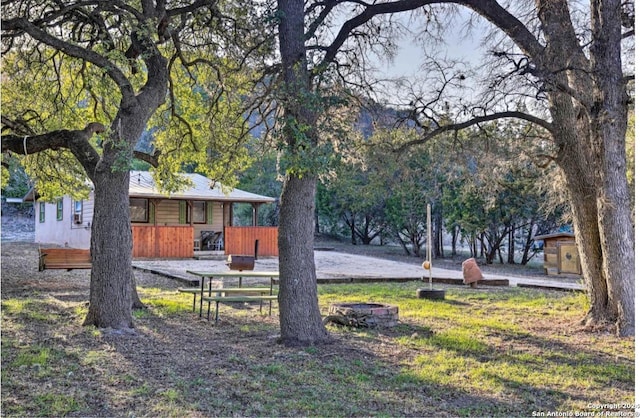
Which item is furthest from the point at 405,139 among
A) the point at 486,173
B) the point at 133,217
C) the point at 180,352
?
the point at 133,217

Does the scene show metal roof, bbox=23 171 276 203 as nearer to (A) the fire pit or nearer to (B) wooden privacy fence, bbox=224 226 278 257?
(B) wooden privacy fence, bbox=224 226 278 257

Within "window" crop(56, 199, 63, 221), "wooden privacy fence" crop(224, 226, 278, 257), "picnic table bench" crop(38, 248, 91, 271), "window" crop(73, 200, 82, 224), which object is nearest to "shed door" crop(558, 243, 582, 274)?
"wooden privacy fence" crop(224, 226, 278, 257)

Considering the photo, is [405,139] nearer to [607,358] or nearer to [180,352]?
[607,358]

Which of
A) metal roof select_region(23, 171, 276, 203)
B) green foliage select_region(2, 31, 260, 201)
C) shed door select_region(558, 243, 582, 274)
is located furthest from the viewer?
metal roof select_region(23, 171, 276, 203)

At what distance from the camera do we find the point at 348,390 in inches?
193

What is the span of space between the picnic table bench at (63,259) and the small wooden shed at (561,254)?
15.1 m

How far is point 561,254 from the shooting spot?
19422mm

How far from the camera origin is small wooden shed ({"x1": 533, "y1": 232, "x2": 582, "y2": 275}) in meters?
19.0

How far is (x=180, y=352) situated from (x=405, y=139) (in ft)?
17.8

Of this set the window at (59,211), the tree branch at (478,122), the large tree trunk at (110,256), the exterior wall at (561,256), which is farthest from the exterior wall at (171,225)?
the tree branch at (478,122)

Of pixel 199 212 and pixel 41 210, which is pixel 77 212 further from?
pixel 41 210

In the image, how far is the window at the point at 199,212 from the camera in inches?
1035

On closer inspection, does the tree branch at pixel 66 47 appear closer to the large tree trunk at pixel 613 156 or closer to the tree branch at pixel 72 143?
the tree branch at pixel 72 143

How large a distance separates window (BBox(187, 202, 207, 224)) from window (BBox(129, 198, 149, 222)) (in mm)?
2250
